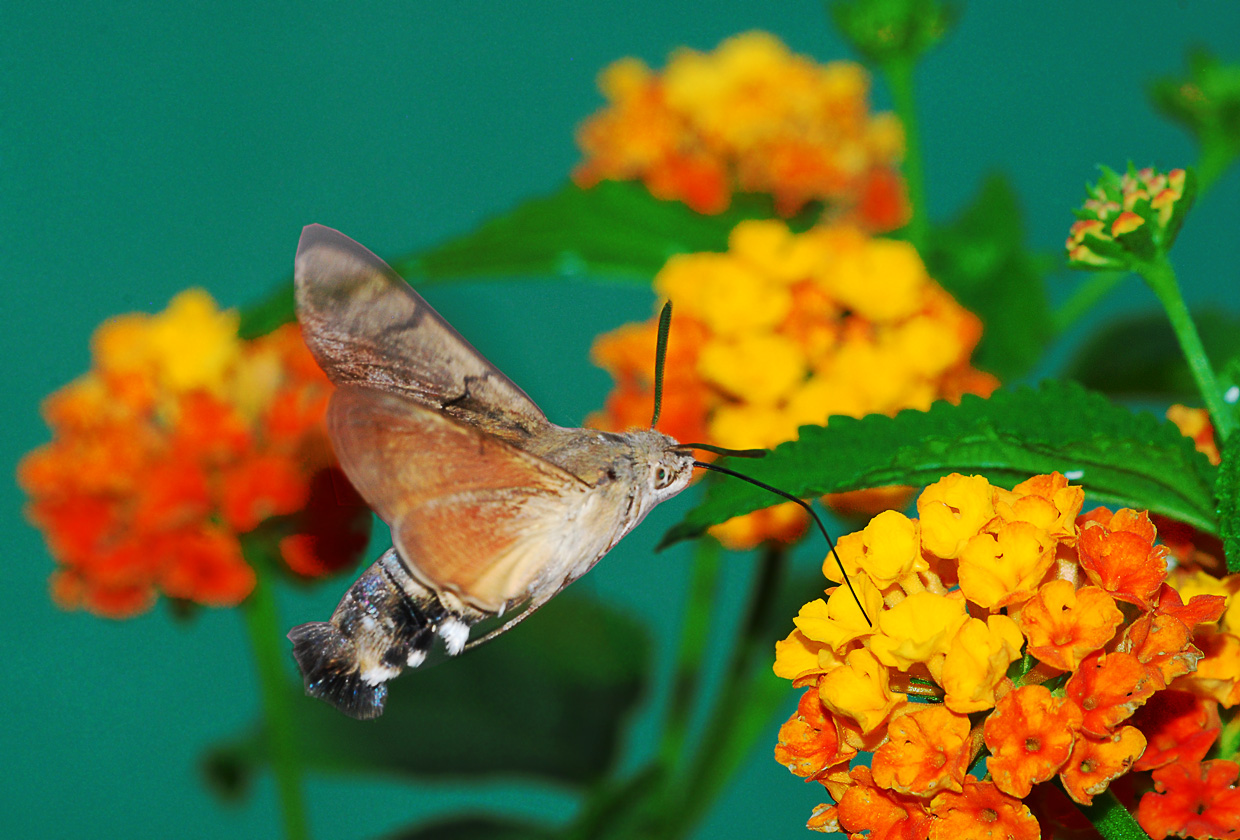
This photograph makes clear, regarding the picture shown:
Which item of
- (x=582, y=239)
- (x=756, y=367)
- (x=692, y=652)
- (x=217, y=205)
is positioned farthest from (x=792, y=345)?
(x=217, y=205)

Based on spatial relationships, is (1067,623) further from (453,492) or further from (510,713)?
(510,713)

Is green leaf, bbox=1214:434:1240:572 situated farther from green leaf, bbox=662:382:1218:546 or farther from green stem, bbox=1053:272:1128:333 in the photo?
green stem, bbox=1053:272:1128:333

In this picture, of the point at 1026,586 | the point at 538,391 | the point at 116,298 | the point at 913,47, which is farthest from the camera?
the point at 116,298

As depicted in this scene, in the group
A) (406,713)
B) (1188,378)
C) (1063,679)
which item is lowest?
(406,713)

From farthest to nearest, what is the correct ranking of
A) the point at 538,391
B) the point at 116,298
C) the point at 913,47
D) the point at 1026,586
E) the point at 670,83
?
the point at 116,298, the point at 670,83, the point at 913,47, the point at 538,391, the point at 1026,586

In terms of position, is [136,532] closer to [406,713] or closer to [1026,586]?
[406,713]

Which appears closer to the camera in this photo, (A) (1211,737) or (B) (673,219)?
(A) (1211,737)

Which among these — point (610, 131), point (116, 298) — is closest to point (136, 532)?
point (610, 131)
